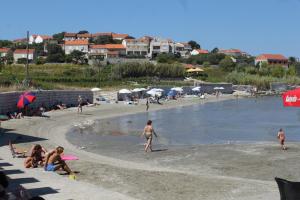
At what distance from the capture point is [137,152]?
2167 centimetres

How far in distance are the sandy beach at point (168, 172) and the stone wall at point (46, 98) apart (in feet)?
19.2

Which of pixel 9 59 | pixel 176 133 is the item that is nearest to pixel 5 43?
pixel 9 59

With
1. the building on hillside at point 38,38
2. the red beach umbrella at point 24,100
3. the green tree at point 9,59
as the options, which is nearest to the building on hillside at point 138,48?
the building on hillside at point 38,38

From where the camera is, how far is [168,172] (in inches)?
631

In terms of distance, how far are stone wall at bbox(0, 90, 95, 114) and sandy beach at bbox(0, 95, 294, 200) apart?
5850 millimetres

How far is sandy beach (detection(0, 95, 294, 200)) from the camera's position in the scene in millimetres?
12344

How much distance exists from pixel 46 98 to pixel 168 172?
26439mm

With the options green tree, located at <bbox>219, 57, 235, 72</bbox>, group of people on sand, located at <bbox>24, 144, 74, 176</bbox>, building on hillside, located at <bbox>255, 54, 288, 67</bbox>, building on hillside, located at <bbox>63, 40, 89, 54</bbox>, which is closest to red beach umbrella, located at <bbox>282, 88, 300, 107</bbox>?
group of people on sand, located at <bbox>24, 144, 74, 176</bbox>

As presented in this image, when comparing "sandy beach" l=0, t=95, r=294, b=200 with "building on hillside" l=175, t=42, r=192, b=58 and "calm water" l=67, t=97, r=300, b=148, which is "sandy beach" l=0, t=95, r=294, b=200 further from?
"building on hillside" l=175, t=42, r=192, b=58

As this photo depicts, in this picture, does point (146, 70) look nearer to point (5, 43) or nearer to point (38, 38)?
point (5, 43)

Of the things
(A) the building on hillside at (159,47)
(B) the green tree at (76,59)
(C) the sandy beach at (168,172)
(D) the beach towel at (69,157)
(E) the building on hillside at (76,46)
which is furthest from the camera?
(A) the building on hillside at (159,47)

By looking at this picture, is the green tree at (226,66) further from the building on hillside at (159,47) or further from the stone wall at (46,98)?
the stone wall at (46,98)

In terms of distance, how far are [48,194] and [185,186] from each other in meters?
3.83

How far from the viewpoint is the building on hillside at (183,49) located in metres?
183
